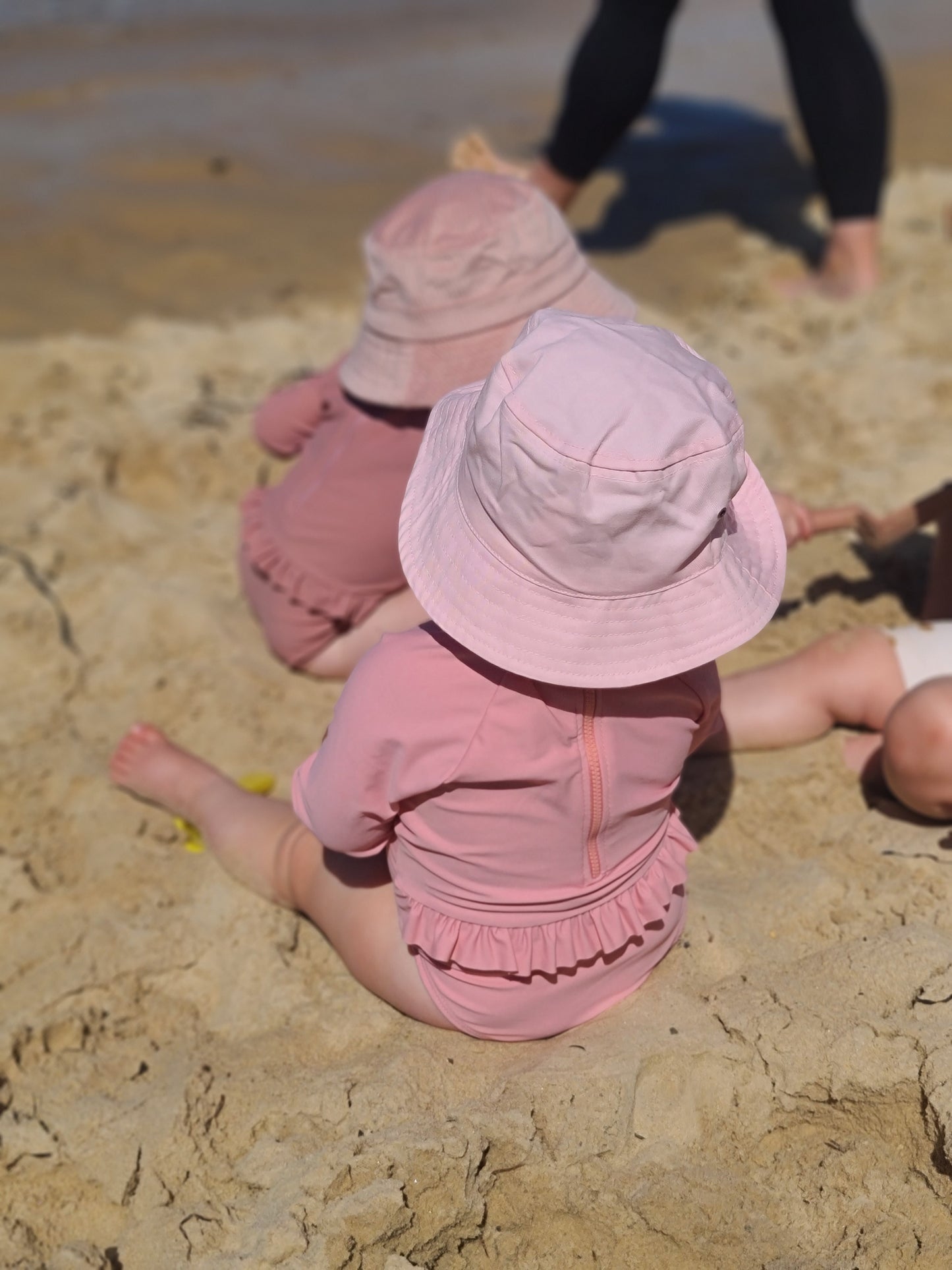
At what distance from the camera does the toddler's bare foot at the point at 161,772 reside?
7.34 ft

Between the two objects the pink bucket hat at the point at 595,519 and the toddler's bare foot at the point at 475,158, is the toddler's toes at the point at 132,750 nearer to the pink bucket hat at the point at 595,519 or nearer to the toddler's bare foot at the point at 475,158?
the pink bucket hat at the point at 595,519

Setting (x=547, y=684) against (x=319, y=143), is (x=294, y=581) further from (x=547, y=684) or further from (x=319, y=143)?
(x=319, y=143)

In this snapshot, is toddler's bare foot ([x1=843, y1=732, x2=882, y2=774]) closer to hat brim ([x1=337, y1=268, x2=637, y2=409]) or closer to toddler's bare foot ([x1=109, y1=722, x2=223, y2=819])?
hat brim ([x1=337, y1=268, x2=637, y2=409])

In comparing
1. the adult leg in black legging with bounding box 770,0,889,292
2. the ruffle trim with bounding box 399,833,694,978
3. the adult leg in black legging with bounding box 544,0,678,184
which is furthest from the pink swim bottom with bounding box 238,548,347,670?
the adult leg in black legging with bounding box 770,0,889,292

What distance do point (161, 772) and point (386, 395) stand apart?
2.56 ft

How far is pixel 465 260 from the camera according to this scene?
220cm

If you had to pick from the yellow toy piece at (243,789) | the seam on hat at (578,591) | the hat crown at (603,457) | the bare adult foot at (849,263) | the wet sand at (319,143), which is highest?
the hat crown at (603,457)

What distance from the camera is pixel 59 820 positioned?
7.50ft

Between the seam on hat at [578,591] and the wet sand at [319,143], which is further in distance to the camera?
the wet sand at [319,143]

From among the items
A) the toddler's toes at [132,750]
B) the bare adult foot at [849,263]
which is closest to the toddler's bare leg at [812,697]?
the toddler's toes at [132,750]

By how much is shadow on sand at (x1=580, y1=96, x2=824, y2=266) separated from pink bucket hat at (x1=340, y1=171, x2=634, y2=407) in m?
2.41

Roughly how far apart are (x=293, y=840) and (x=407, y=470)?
780 mm

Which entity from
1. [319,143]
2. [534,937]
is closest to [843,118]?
[319,143]

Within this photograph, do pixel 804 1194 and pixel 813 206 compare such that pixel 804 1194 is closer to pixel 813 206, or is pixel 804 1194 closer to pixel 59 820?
pixel 59 820
